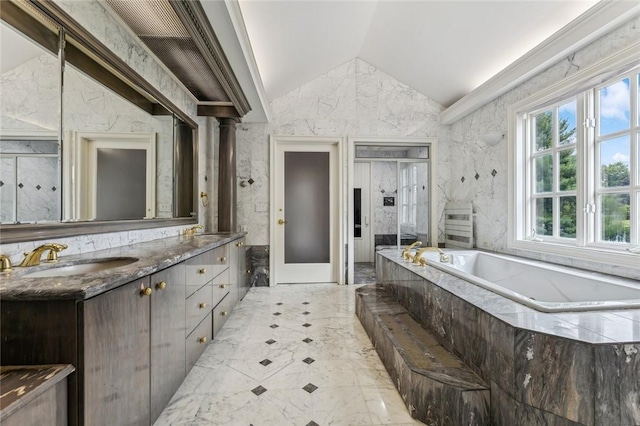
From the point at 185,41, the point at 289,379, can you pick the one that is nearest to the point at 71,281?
the point at 289,379

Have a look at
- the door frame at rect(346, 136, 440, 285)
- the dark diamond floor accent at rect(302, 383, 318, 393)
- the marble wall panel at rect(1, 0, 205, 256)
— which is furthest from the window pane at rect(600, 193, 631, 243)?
the marble wall panel at rect(1, 0, 205, 256)

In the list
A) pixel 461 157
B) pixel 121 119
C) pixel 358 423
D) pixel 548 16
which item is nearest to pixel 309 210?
pixel 461 157

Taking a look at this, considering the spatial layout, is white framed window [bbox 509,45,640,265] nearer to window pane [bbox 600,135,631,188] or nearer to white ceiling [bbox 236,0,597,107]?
window pane [bbox 600,135,631,188]

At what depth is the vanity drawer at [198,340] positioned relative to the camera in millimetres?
1694

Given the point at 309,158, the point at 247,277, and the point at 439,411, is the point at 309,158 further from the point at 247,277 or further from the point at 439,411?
the point at 439,411

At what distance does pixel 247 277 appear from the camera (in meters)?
3.55

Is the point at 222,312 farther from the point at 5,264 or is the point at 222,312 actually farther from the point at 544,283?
the point at 544,283

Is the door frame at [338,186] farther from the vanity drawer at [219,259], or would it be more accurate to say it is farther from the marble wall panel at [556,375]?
the marble wall panel at [556,375]

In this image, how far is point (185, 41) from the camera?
197cm

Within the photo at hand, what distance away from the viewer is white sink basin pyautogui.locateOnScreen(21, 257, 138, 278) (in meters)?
1.14

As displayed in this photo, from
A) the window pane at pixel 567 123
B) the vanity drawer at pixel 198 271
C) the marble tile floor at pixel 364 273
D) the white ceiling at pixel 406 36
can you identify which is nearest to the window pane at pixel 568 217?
the window pane at pixel 567 123

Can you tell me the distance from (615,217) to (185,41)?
135 inches

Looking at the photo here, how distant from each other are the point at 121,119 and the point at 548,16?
3.34m

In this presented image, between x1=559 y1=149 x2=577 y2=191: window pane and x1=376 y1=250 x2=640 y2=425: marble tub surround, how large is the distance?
1.45 meters
